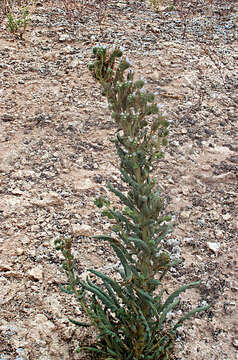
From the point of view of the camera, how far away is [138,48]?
524 cm

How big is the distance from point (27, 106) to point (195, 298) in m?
2.54

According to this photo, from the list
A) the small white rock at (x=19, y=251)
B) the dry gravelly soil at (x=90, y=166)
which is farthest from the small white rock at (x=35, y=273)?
the small white rock at (x=19, y=251)

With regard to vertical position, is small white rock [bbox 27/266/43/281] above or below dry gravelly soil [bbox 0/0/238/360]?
below

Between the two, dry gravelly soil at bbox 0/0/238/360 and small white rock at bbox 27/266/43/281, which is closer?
dry gravelly soil at bbox 0/0/238/360

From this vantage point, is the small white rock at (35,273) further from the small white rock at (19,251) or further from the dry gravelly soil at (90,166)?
the small white rock at (19,251)

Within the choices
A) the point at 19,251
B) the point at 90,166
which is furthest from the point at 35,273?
the point at 90,166

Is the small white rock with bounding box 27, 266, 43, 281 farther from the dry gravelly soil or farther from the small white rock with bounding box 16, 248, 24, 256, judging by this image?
the small white rock with bounding box 16, 248, 24, 256

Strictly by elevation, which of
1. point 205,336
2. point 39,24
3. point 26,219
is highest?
point 39,24

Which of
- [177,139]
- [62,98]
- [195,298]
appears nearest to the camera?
[195,298]

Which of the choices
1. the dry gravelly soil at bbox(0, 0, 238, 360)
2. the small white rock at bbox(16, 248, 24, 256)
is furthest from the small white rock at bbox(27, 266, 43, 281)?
the small white rock at bbox(16, 248, 24, 256)

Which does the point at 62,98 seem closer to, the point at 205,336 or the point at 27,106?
the point at 27,106

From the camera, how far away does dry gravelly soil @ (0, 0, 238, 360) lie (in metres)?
2.49

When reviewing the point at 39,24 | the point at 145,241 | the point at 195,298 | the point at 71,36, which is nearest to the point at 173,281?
the point at 195,298

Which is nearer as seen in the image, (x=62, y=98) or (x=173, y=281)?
(x=173, y=281)
